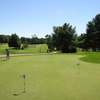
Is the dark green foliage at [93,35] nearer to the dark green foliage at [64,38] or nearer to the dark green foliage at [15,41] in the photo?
the dark green foliage at [64,38]

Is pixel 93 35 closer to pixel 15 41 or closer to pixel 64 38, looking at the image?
pixel 64 38

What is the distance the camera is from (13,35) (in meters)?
104

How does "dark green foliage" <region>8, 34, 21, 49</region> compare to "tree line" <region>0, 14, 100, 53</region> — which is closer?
"tree line" <region>0, 14, 100, 53</region>

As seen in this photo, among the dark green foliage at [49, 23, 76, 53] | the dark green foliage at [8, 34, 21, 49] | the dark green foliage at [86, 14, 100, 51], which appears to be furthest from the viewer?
the dark green foliage at [8, 34, 21, 49]

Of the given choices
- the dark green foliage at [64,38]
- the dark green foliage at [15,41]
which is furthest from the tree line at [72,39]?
the dark green foliage at [15,41]

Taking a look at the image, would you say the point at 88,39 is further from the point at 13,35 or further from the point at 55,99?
the point at 55,99

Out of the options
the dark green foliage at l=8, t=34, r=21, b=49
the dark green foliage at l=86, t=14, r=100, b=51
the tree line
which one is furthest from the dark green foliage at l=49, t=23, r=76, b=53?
the dark green foliage at l=8, t=34, r=21, b=49

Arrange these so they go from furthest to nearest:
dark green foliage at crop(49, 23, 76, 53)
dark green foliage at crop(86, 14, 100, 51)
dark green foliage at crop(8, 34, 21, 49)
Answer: dark green foliage at crop(8, 34, 21, 49) → dark green foliage at crop(86, 14, 100, 51) → dark green foliage at crop(49, 23, 76, 53)

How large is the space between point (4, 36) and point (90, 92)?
140m

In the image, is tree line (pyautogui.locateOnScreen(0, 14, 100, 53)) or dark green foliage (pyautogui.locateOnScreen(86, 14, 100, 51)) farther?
dark green foliage (pyautogui.locateOnScreen(86, 14, 100, 51))

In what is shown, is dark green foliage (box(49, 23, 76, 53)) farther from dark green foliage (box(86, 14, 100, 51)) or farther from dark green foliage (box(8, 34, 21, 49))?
dark green foliage (box(8, 34, 21, 49))

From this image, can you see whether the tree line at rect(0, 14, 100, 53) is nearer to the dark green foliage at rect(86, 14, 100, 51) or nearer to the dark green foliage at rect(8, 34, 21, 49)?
the dark green foliage at rect(86, 14, 100, 51)

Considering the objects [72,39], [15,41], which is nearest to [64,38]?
[72,39]

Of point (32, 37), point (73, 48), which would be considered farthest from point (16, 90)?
point (32, 37)
